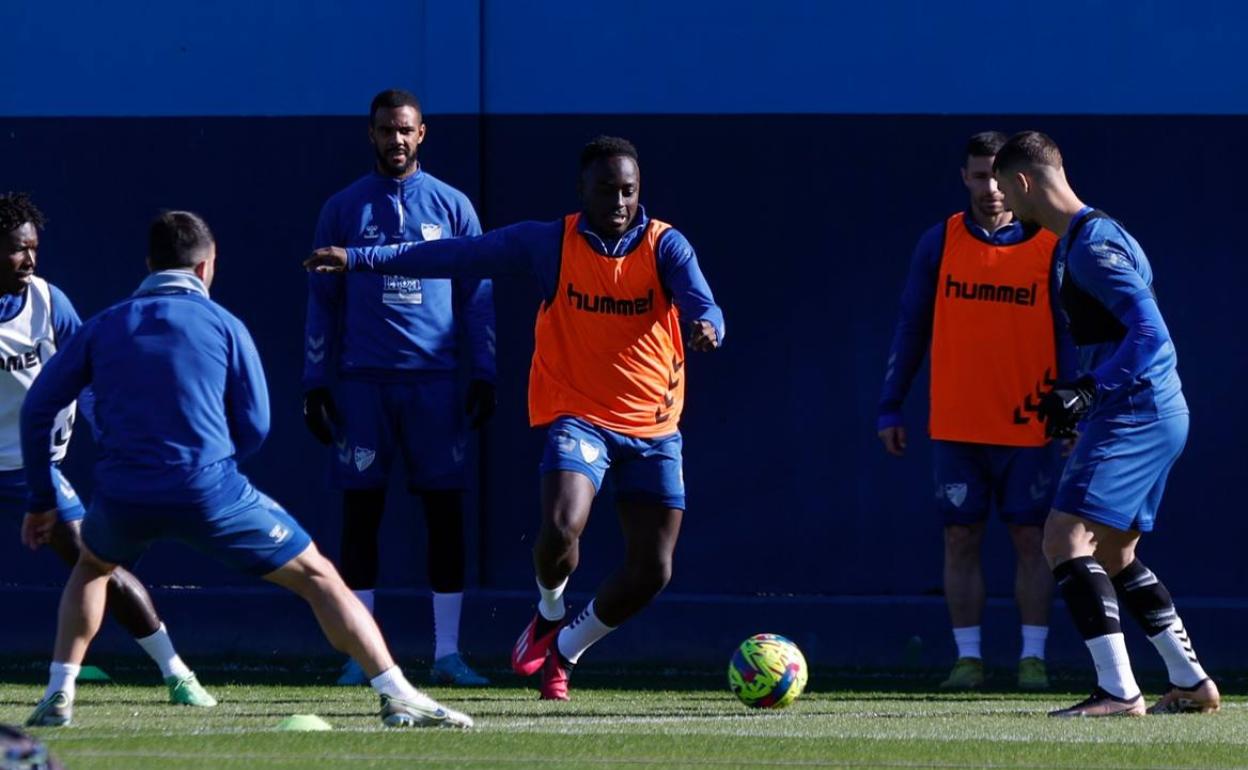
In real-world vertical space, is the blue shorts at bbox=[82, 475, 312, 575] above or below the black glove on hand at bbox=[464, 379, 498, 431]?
below

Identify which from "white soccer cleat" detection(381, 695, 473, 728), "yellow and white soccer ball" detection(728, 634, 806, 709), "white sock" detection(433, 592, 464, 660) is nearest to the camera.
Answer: "white soccer cleat" detection(381, 695, 473, 728)

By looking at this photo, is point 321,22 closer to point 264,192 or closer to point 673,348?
point 264,192

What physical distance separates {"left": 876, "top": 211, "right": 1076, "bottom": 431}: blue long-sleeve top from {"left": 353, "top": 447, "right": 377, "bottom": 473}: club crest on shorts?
2.23 m

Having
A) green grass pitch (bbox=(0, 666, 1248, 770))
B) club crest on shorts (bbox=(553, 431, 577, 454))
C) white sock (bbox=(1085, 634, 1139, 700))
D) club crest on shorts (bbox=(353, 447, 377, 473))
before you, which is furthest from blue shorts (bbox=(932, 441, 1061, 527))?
club crest on shorts (bbox=(353, 447, 377, 473))

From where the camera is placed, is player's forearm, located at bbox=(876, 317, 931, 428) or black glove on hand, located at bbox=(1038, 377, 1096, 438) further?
player's forearm, located at bbox=(876, 317, 931, 428)

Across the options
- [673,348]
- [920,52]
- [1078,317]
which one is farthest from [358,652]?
[920,52]

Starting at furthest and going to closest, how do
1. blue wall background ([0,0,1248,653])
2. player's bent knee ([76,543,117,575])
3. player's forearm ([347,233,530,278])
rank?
blue wall background ([0,0,1248,653])
player's forearm ([347,233,530,278])
player's bent knee ([76,543,117,575])

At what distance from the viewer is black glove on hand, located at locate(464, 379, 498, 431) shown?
374 inches

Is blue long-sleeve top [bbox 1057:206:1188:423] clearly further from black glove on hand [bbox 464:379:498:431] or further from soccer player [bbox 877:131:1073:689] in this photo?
black glove on hand [bbox 464:379:498:431]

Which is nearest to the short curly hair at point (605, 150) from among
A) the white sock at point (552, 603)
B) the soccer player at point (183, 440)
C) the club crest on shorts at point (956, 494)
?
the white sock at point (552, 603)

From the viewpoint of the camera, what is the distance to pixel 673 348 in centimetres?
878

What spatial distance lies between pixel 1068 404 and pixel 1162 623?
41.7 inches

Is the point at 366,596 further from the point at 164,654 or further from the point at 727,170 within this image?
the point at 727,170

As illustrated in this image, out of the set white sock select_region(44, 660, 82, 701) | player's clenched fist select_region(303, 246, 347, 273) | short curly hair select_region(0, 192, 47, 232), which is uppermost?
short curly hair select_region(0, 192, 47, 232)
